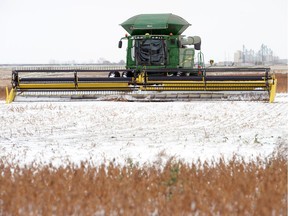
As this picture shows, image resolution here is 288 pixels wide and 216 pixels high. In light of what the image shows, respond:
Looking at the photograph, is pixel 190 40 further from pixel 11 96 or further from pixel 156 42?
pixel 11 96

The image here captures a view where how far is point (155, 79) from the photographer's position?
55.8 ft

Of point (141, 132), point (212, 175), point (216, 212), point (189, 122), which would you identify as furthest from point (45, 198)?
point (189, 122)

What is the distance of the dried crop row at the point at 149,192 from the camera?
3900 millimetres

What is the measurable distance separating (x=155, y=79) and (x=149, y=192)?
1270cm

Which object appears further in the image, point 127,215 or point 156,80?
point 156,80

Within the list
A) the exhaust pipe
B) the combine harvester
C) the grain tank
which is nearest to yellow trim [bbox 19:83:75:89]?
the combine harvester

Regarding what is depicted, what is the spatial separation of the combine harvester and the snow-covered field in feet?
3.66

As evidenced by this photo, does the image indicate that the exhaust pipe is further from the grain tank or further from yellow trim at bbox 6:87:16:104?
yellow trim at bbox 6:87:16:104

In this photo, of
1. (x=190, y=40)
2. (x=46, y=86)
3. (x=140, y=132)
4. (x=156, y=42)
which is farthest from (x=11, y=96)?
(x=140, y=132)

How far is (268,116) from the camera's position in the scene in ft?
39.7

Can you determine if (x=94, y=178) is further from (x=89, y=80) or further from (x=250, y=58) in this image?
(x=250, y=58)

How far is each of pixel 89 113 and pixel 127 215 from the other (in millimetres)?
9826

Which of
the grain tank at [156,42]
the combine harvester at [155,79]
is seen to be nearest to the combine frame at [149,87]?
the combine harvester at [155,79]

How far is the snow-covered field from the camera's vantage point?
706 centimetres
